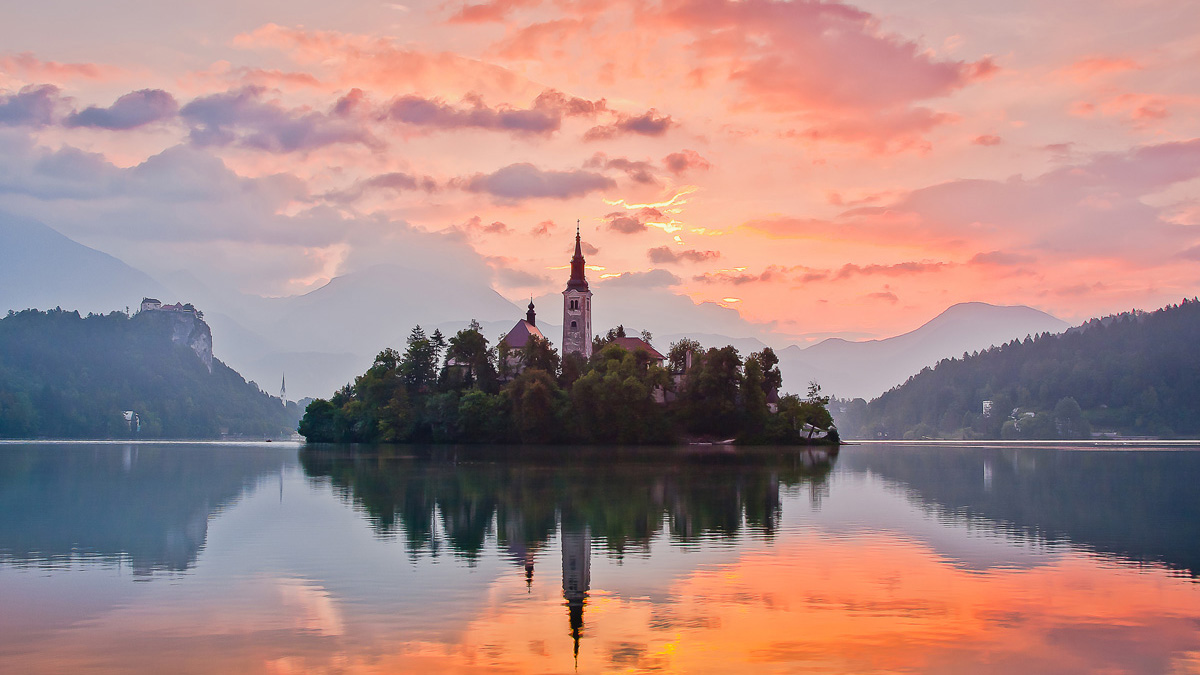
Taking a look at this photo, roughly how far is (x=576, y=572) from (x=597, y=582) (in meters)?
1.35

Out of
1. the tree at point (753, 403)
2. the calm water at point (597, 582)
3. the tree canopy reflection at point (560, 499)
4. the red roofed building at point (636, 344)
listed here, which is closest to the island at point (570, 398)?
the tree at point (753, 403)

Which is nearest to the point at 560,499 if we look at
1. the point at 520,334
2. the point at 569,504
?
the point at 569,504

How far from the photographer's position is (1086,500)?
45656 millimetres

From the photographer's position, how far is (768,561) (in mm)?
26922

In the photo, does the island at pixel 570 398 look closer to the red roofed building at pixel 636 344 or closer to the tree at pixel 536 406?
the tree at pixel 536 406

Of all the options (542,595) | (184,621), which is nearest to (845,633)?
(542,595)

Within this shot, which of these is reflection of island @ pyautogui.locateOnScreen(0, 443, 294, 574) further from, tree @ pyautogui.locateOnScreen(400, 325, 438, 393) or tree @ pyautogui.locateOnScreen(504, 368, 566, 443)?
tree @ pyautogui.locateOnScreen(400, 325, 438, 393)

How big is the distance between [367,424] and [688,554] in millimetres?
122548

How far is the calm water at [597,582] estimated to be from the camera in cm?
1700

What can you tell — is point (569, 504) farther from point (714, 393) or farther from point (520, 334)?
point (520, 334)

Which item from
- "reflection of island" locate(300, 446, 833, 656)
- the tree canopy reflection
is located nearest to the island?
the tree canopy reflection

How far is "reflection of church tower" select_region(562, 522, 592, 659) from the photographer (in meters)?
19.6

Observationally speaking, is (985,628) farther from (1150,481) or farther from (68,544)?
(1150,481)

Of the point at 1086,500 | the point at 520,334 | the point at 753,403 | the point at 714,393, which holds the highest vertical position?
the point at 520,334
